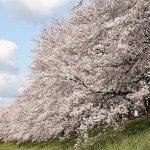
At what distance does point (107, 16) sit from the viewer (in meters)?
20.4

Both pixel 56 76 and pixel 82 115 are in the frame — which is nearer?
pixel 82 115

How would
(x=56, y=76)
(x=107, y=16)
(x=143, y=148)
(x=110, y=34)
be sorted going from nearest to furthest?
(x=143, y=148) → (x=110, y=34) → (x=107, y=16) → (x=56, y=76)

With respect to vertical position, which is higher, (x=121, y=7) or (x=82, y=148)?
(x=121, y=7)

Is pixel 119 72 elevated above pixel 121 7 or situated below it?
below

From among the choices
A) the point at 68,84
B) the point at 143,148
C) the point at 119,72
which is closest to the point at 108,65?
the point at 119,72

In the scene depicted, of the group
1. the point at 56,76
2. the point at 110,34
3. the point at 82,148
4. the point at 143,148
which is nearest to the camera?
the point at 143,148

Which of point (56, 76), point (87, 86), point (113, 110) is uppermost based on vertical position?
point (56, 76)

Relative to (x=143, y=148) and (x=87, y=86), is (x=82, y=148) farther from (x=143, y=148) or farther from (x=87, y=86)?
(x=143, y=148)

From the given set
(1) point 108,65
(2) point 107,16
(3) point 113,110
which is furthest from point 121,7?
(3) point 113,110

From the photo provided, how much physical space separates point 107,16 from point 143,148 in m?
7.86

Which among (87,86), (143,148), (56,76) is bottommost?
(143,148)

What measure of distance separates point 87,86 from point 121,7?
3751mm

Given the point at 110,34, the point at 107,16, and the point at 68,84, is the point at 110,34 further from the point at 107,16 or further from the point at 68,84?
the point at 68,84

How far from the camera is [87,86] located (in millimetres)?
19953
